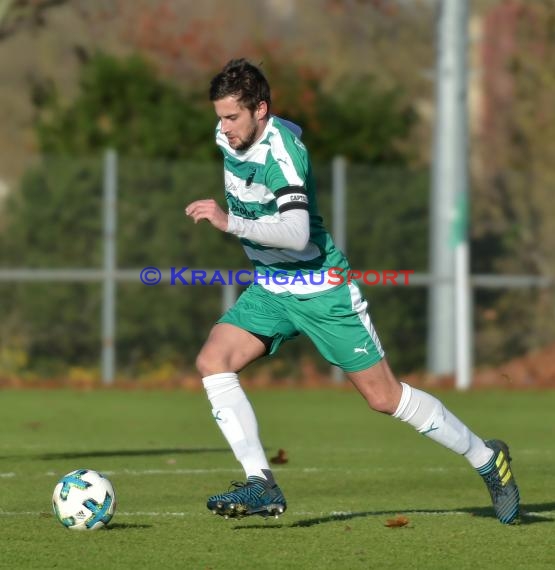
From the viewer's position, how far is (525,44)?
26703 mm

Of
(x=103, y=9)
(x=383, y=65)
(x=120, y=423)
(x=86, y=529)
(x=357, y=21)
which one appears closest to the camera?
(x=86, y=529)

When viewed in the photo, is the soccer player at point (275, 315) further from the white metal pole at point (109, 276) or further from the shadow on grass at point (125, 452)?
the white metal pole at point (109, 276)

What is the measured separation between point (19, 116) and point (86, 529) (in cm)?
2714

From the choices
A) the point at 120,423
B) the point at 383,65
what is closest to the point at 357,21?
the point at 383,65

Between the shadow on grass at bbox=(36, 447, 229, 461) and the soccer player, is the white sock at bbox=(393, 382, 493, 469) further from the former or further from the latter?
the shadow on grass at bbox=(36, 447, 229, 461)

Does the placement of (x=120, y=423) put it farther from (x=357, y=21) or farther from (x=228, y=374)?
(x=357, y=21)

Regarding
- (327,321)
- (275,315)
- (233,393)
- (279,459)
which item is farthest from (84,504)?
(279,459)

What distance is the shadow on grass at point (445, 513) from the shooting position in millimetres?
7777

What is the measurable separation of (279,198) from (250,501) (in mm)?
1448

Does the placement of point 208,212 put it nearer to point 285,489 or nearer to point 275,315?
point 275,315

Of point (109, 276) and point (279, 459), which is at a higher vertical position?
point (109, 276)

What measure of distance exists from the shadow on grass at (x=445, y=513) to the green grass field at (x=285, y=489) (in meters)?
0.01

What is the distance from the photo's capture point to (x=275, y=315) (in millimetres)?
7836

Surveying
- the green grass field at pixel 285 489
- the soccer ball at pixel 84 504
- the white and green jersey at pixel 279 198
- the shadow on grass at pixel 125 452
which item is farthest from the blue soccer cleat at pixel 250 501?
the shadow on grass at pixel 125 452
